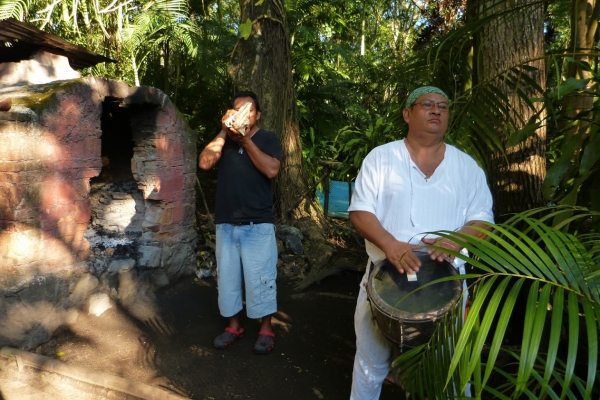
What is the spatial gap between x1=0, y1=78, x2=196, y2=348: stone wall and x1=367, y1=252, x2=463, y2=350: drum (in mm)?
2489

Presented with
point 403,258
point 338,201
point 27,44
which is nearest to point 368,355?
point 403,258

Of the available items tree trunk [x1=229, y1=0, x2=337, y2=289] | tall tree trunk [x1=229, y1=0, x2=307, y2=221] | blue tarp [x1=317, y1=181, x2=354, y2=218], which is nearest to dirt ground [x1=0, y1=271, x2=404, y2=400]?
tree trunk [x1=229, y1=0, x2=337, y2=289]

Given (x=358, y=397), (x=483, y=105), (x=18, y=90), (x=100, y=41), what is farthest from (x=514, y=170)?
(x=100, y=41)

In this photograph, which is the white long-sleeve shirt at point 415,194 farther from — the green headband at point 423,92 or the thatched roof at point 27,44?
the thatched roof at point 27,44

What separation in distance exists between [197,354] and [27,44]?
12.5 ft

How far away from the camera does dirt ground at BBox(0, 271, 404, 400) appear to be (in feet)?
10.7

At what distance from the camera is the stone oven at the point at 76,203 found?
3.51 metres

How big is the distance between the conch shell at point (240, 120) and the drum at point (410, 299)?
1.39 meters

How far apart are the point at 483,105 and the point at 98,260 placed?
3186 millimetres

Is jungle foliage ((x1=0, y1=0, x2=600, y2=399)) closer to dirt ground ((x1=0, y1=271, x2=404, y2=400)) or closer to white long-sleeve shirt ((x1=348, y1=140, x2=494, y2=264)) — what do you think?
white long-sleeve shirt ((x1=348, y1=140, x2=494, y2=264))

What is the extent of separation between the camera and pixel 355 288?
17.5ft

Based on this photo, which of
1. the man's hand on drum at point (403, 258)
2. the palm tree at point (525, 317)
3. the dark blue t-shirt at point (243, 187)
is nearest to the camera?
the palm tree at point (525, 317)

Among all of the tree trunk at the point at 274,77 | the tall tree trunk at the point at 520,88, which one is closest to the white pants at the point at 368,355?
the tall tree trunk at the point at 520,88

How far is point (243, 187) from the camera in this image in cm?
355
